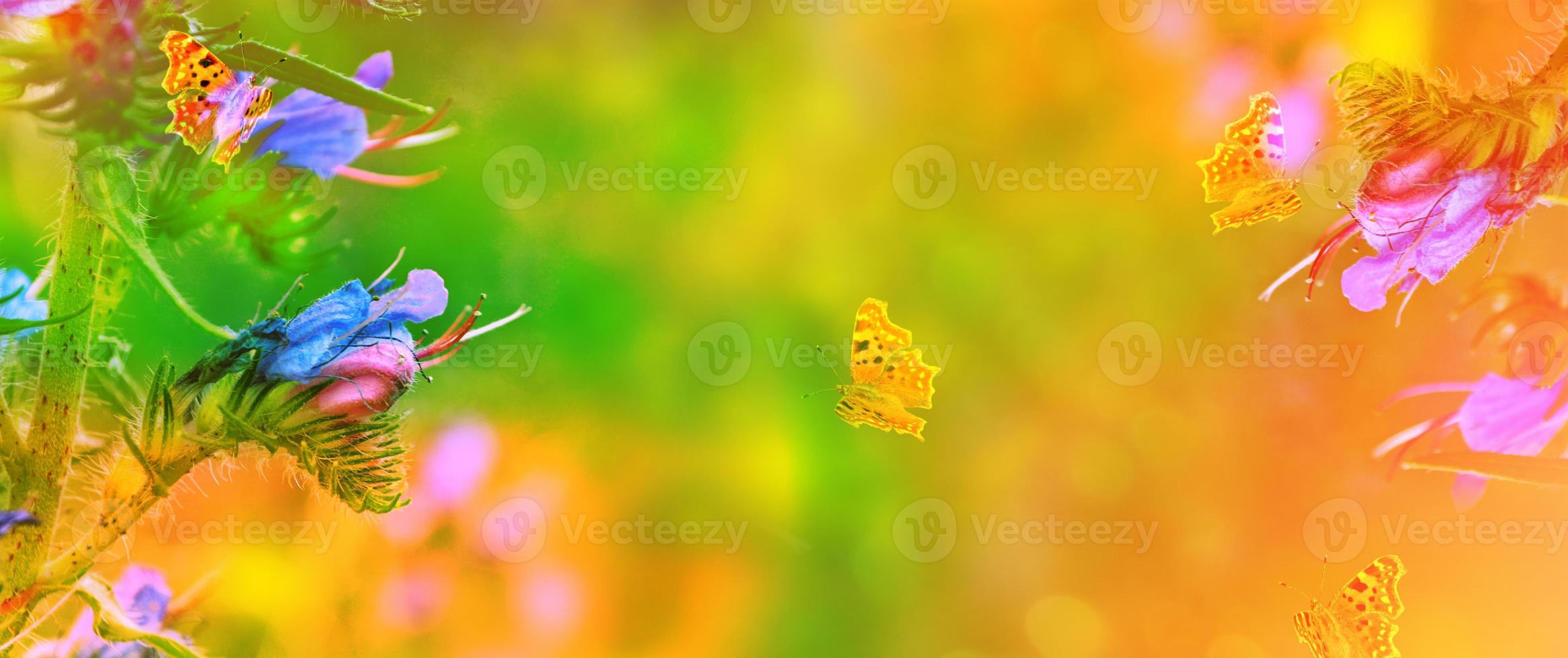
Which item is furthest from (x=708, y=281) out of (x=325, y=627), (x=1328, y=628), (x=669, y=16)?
(x=1328, y=628)

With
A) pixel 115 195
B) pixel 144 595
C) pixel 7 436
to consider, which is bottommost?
pixel 144 595

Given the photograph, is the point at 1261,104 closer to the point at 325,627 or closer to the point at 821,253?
the point at 821,253

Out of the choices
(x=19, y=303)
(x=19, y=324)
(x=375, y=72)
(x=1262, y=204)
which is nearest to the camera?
(x=19, y=324)

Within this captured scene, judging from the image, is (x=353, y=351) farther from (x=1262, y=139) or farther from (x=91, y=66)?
(x=1262, y=139)

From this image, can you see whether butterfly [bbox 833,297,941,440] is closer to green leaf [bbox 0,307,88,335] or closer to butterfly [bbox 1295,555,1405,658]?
butterfly [bbox 1295,555,1405,658]

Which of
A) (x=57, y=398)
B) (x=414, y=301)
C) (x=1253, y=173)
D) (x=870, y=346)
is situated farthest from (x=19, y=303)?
(x=1253, y=173)

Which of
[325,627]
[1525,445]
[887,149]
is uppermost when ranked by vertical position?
[887,149]

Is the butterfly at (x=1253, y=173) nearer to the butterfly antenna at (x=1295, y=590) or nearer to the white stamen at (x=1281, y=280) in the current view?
the white stamen at (x=1281, y=280)
